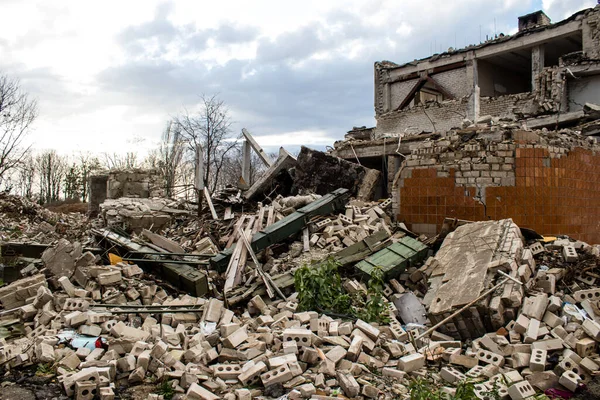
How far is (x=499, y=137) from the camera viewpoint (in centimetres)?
756

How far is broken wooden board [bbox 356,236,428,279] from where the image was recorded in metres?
6.61

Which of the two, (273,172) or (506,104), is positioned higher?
(506,104)

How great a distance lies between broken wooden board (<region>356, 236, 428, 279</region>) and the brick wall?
0.93 metres

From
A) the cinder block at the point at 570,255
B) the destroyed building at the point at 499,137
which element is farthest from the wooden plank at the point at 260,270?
the cinder block at the point at 570,255

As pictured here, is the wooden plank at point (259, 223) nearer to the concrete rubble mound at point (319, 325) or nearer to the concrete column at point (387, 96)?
the concrete rubble mound at point (319, 325)

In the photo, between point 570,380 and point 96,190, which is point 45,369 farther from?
point 96,190

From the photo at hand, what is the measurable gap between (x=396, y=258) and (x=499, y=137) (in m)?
2.83

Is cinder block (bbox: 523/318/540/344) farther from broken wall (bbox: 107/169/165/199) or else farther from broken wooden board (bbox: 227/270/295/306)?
broken wall (bbox: 107/169/165/199)

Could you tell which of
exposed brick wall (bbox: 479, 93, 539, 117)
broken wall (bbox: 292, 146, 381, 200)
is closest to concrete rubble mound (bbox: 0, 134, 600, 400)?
broken wall (bbox: 292, 146, 381, 200)

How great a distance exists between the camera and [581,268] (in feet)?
19.8

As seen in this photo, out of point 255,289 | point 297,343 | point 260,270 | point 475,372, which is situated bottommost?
point 475,372

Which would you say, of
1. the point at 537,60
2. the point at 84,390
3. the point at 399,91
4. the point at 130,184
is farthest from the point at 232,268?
the point at 399,91

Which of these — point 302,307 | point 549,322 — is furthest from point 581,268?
point 302,307

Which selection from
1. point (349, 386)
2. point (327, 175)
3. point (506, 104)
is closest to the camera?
point (349, 386)
